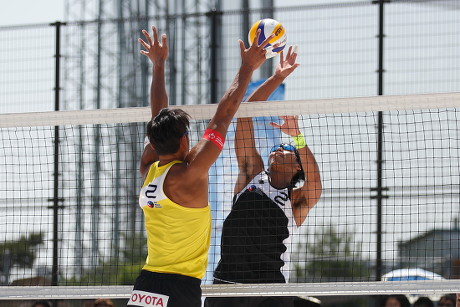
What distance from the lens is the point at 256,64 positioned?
204 inches

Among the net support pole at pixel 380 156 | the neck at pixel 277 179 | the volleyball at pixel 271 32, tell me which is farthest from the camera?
the net support pole at pixel 380 156

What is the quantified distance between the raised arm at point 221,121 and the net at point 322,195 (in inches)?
41.6

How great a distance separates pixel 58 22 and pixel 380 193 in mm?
4741

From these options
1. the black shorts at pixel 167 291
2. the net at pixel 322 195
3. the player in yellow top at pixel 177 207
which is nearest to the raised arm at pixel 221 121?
the player in yellow top at pixel 177 207

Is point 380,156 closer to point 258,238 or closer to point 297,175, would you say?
point 297,175

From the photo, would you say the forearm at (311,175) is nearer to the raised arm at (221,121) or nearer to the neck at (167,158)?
the raised arm at (221,121)

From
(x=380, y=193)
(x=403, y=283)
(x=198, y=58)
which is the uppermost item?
(x=198, y=58)

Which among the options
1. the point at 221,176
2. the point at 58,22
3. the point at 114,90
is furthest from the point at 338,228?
the point at 114,90

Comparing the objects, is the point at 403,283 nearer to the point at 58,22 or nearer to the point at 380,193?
the point at 380,193

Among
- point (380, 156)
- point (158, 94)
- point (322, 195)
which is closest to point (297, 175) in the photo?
point (158, 94)

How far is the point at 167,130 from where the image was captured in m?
4.88

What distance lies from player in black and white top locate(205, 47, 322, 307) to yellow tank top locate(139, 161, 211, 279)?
1.32 meters

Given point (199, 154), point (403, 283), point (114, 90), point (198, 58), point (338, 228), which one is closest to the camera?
point (199, 154)

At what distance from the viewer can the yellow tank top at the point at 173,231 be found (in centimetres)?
492
